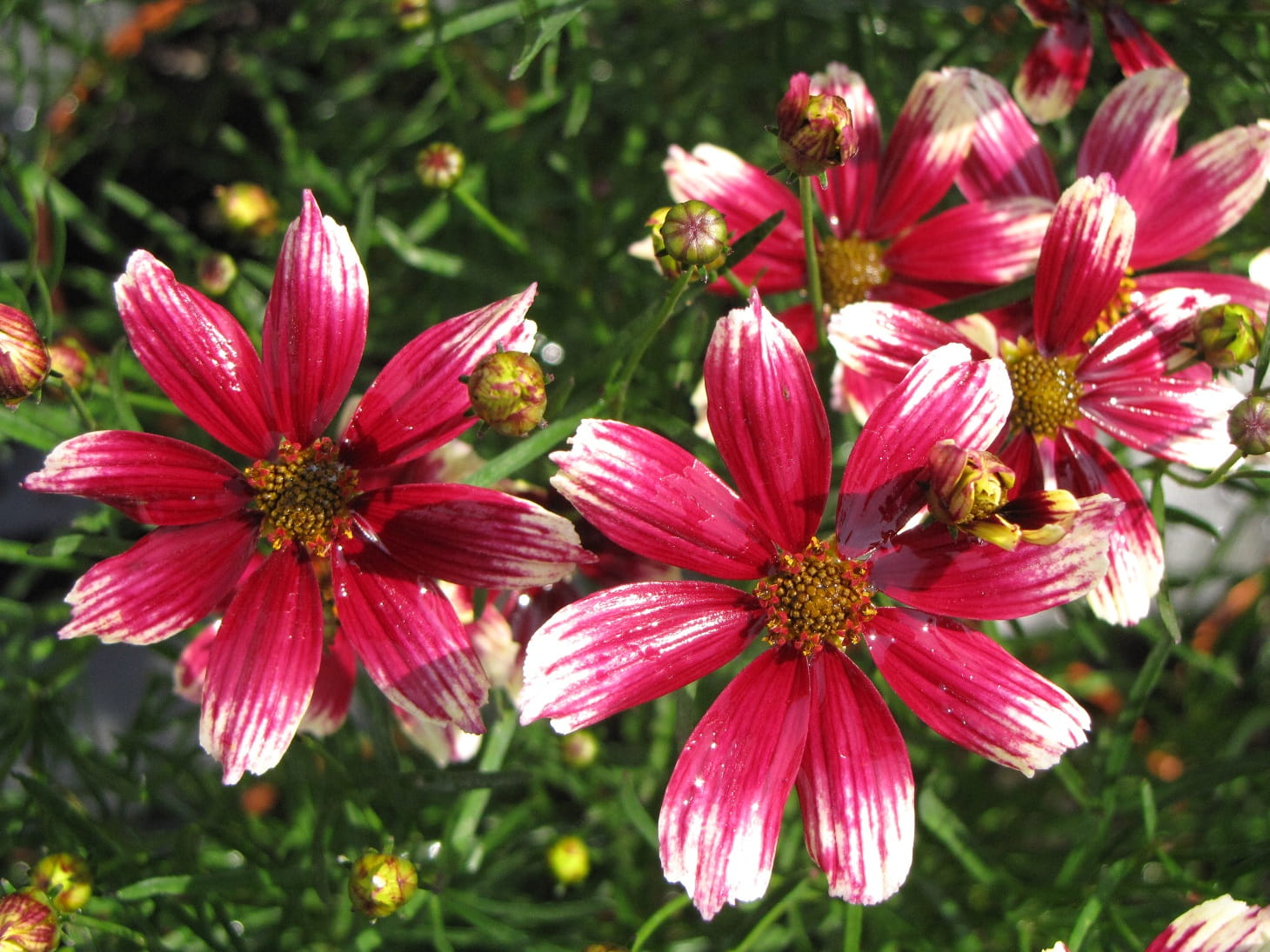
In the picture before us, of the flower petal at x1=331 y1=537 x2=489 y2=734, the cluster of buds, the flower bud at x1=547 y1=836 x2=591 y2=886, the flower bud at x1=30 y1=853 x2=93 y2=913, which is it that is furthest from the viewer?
the flower bud at x1=547 y1=836 x2=591 y2=886

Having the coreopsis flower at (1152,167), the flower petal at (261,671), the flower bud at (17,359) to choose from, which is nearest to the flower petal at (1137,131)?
the coreopsis flower at (1152,167)

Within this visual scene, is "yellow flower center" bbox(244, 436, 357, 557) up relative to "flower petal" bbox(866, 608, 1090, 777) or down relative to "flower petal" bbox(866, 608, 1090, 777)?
up

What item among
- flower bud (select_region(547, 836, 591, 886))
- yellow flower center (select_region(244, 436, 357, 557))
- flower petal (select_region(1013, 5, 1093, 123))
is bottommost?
flower bud (select_region(547, 836, 591, 886))

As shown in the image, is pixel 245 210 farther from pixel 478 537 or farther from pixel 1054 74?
pixel 1054 74

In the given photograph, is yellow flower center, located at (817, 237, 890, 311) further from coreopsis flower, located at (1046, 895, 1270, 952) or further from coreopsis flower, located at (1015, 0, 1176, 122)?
coreopsis flower, located at (1046, 895, 1270, 952)

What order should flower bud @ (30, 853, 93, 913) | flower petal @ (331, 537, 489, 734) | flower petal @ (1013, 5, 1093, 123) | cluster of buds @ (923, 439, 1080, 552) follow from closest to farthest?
cluster of buds @ (923, 439, 1080, 552) → flower petal @ (331, 537, 489, 734) → flower bud @ (30, 853, 93, 913) → flower petal @ (1013, 5, 1093, 123)

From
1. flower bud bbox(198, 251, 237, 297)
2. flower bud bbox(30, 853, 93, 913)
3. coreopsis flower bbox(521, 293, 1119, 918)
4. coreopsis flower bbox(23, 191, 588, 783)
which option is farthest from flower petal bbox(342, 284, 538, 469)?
flower bud bbox(30, 853, 93, 913)

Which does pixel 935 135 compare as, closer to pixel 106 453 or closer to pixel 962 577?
pixel 962 577

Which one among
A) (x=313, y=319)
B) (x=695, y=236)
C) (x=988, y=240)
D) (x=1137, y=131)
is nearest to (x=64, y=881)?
(x=313, y=319)

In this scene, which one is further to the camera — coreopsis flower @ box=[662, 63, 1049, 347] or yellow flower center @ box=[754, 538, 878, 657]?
coreopsis flower @ box=[662, 63, 1049, 347]

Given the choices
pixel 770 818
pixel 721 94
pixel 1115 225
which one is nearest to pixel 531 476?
pixel 770 818
